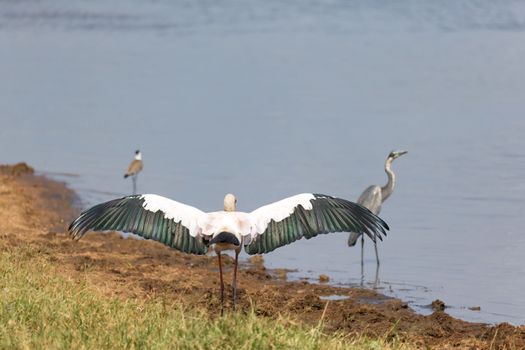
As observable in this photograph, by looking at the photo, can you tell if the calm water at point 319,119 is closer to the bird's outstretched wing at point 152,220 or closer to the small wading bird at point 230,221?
the small wading bird at point 230,221

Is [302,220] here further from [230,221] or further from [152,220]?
[152,220]

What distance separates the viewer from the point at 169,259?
1133 cm

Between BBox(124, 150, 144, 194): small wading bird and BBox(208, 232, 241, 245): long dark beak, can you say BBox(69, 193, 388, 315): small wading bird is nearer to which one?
BBox(208, 232, 241, 245): long dark beak

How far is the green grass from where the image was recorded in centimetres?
627

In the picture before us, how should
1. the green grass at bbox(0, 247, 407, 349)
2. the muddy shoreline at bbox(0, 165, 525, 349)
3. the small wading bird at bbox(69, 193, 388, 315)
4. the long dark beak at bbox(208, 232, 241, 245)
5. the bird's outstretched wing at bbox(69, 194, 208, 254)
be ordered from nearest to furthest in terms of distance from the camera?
the green grass at bbox(0, 247, 407, 349) < the long dark beak at bbox(208, 232, 241, 245) < the small wading bird at bbox(69, 193, 388, 315) < the bird's outstretched wing at bbox(69, 194, 208, 254) < the muddy shoreline at bbox(0, 165, 525, 349)

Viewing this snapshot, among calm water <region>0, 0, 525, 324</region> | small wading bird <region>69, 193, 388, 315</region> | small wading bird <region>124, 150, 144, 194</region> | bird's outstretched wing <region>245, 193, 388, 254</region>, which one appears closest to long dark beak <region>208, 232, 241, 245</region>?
small wading bird <region>69, 193, 388, 315</region>

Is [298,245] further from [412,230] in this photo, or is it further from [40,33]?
[40,33]

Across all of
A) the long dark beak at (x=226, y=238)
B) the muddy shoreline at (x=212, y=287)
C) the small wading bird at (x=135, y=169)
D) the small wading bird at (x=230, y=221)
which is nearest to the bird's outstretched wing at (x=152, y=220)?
the small wading bird at (x=230, y=221)

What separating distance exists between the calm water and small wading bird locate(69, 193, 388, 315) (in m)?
2.14

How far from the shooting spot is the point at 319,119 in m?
19.9

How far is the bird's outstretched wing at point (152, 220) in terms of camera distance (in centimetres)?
787

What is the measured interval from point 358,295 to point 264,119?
10.0 metres

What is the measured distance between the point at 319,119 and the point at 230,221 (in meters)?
12.4

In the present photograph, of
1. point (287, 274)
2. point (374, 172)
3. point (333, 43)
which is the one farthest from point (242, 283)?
point (333, 43)
